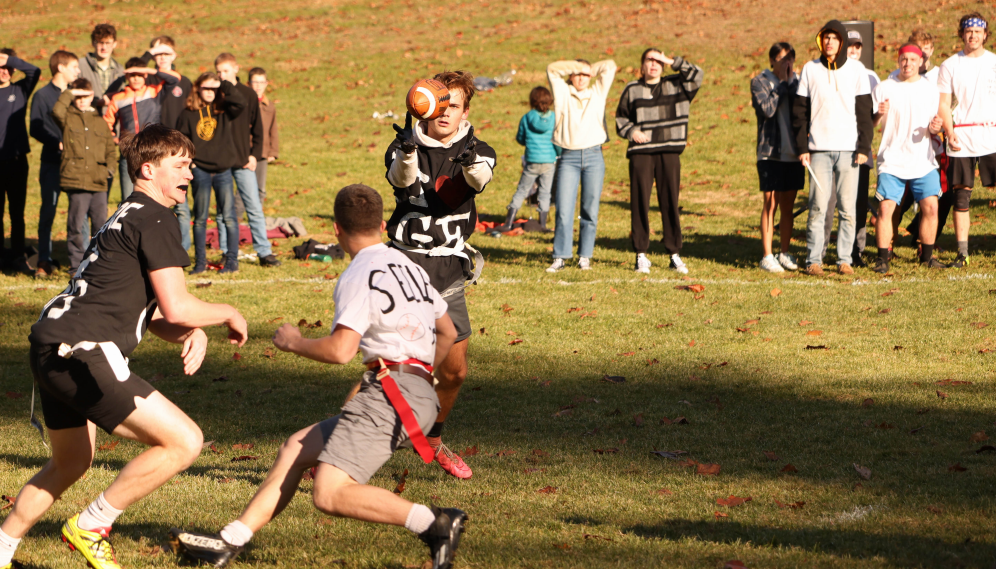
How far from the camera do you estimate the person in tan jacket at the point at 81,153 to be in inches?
443

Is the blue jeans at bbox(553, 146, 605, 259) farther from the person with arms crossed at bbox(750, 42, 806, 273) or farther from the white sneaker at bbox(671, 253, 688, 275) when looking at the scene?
the person with arms crossed at bbox(750, 42, 806, 273)

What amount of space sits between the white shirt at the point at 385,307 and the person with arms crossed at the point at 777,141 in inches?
328

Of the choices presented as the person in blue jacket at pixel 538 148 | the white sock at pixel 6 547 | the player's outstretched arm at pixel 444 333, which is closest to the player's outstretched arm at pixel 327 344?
the player's outstretched arm at pixel 444 333

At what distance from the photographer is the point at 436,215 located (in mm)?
5980

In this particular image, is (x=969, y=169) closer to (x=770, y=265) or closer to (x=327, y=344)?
(x=770, y=265)

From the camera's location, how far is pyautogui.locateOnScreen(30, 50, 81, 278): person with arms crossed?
38.9 ft

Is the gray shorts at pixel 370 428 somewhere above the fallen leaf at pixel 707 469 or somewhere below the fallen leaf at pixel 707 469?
above

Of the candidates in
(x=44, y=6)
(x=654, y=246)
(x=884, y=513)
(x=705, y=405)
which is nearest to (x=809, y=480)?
(x=884, y=513)

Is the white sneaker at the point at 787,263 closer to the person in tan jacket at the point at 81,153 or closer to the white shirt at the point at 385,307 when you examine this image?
the person in tan jacket at the point at 81,153

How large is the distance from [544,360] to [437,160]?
10.2ft

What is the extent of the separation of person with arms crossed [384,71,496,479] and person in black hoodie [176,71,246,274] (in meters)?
6.46

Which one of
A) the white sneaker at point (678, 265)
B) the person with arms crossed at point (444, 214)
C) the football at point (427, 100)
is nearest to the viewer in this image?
the football at point (427, 100)

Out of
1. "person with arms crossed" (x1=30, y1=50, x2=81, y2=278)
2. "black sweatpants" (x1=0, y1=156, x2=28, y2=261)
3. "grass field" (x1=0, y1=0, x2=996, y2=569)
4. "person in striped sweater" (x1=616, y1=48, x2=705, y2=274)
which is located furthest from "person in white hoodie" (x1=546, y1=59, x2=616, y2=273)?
"black sweatpants" (x1=0, y1=156, x2=28, y2=261)

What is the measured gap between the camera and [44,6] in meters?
36.7
